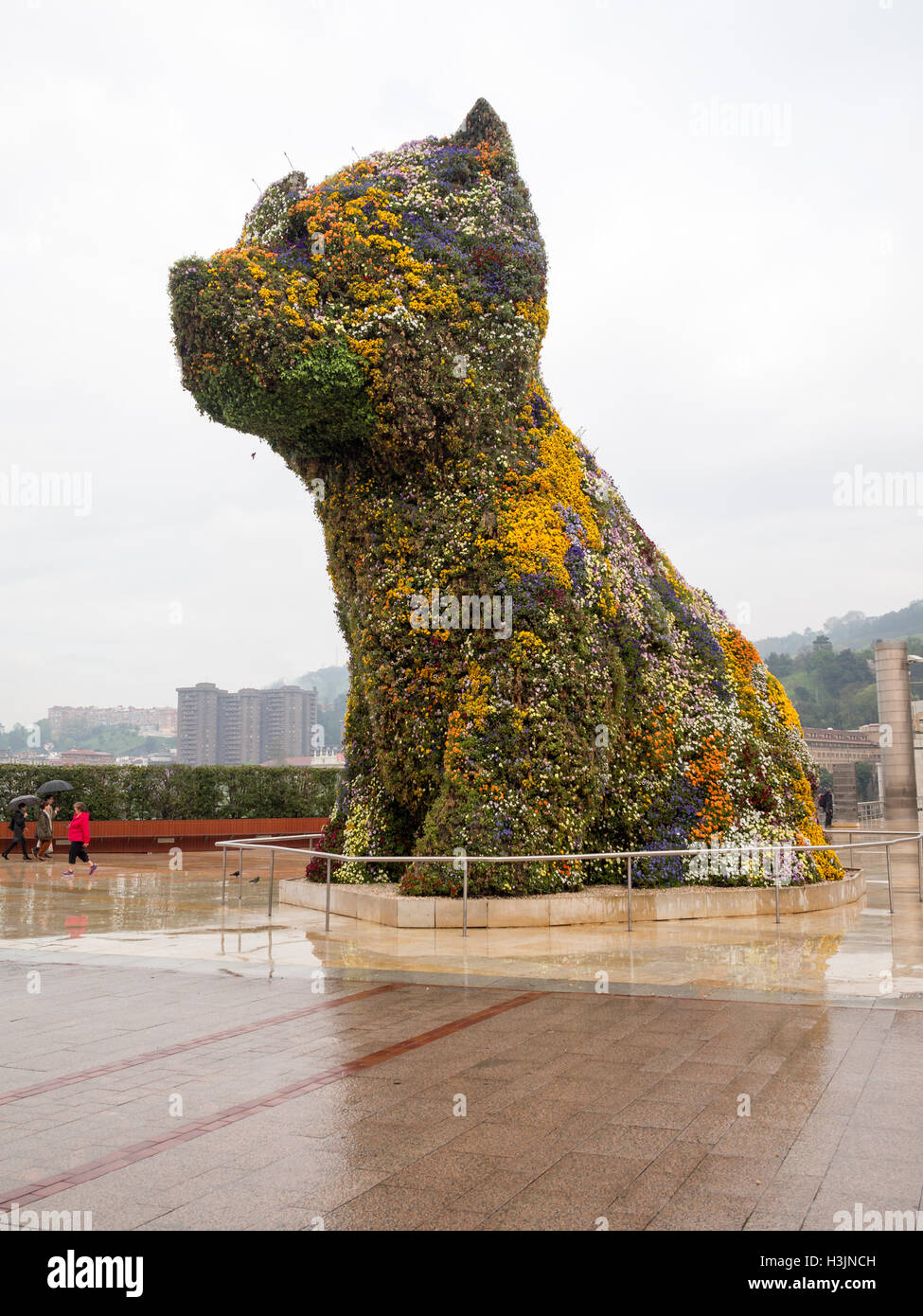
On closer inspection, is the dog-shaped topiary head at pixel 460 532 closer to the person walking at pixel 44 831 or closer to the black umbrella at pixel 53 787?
the person walking at pixel 44 831

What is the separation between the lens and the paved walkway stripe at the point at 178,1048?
5.19 m

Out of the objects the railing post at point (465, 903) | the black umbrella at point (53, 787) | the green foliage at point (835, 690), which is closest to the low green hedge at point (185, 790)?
the black umbrella at point (53, 787)

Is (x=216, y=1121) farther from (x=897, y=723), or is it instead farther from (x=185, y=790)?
(x=897, y=723)

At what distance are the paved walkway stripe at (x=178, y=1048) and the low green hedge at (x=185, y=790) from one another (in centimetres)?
1902

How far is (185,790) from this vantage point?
26.0 metres

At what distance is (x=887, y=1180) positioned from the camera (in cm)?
383

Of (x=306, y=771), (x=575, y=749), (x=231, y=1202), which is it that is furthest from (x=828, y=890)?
(x=306, y=771)

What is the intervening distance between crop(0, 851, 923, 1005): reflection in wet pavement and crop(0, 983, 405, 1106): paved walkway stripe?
875 millimetres

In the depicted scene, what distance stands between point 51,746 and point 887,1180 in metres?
113

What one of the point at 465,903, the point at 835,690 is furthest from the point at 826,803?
the point at 835,690

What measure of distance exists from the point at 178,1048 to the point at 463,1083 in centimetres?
184

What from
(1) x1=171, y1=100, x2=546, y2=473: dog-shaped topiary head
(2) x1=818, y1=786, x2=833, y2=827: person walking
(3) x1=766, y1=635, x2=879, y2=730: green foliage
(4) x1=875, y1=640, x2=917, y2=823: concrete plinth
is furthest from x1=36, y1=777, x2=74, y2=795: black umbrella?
(3) x1=766, y1=635, x2=879, y2=730: green foliage

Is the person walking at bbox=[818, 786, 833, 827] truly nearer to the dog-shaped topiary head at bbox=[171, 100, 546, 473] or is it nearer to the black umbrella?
the dog-shaped topiary head at bbox=[171, 100, 546, 473]
